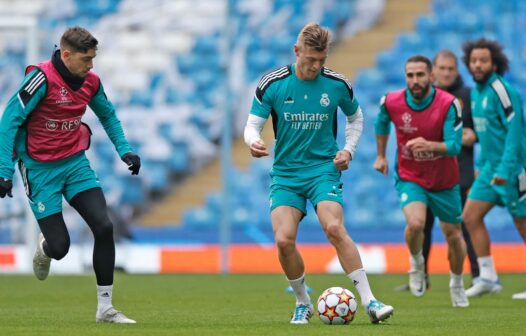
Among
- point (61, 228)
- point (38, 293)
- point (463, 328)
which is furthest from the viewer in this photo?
point (38, 293)

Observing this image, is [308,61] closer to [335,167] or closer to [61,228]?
[335,167]

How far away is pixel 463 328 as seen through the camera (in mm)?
8438

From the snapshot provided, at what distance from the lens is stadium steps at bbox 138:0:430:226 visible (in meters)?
21.8

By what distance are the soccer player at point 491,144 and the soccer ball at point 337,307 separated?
3662 millimetres

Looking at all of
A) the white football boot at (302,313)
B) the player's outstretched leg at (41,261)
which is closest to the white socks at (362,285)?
the white football boot at (302,313)

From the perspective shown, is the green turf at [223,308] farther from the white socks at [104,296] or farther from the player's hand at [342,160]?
the player's hand at [342,160]

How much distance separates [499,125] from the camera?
12148 mm

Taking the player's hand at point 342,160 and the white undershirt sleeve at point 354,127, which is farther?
the white undershirt sleeve at point 354,127

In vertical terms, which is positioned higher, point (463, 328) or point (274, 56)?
point (274, 56)

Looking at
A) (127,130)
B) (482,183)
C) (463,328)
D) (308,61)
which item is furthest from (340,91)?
(127,130)

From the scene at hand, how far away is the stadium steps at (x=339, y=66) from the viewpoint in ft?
71.5

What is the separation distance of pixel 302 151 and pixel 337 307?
1.20 m

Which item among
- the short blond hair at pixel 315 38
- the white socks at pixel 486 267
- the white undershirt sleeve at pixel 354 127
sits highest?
the short blond hair at pixel 315 38

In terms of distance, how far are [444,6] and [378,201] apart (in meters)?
4.77
